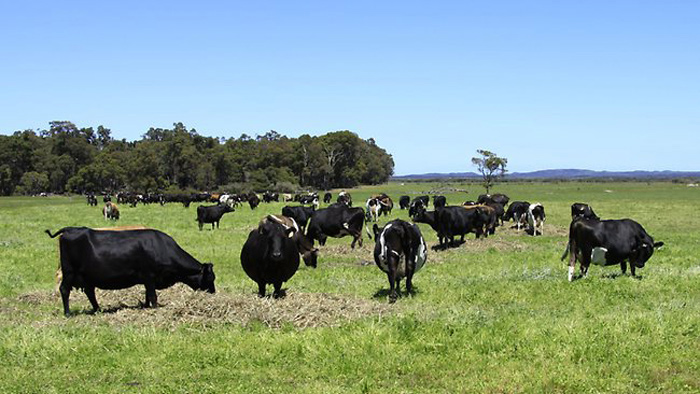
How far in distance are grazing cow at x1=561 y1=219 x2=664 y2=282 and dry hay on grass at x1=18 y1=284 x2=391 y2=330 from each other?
6431 mm

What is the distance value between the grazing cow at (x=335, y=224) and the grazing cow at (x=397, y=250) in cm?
1170

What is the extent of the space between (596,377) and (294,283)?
973 centimetres

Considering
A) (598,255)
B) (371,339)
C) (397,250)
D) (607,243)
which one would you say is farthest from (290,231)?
(607,243)

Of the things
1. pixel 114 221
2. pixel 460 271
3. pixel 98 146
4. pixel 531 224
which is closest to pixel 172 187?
pixel 98 146

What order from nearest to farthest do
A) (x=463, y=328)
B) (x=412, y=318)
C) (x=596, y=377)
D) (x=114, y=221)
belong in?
(x=596, y=377), (x=463, y=328), (x=412, y=318), (x=114, y=221)

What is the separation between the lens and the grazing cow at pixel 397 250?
1357 cm

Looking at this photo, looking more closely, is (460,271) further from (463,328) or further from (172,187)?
(172,187)

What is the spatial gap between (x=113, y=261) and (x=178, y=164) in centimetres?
11306

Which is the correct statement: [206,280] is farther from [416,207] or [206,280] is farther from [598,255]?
[416,207]

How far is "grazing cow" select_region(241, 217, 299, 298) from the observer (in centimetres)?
1271

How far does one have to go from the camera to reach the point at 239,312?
1077 cm

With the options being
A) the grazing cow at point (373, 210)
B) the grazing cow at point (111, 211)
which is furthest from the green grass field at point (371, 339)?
the grazing cow at point (111, 211)

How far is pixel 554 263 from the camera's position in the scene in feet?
65.6

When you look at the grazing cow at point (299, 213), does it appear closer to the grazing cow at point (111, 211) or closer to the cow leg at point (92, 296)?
the cow leg at point (92, 296)
